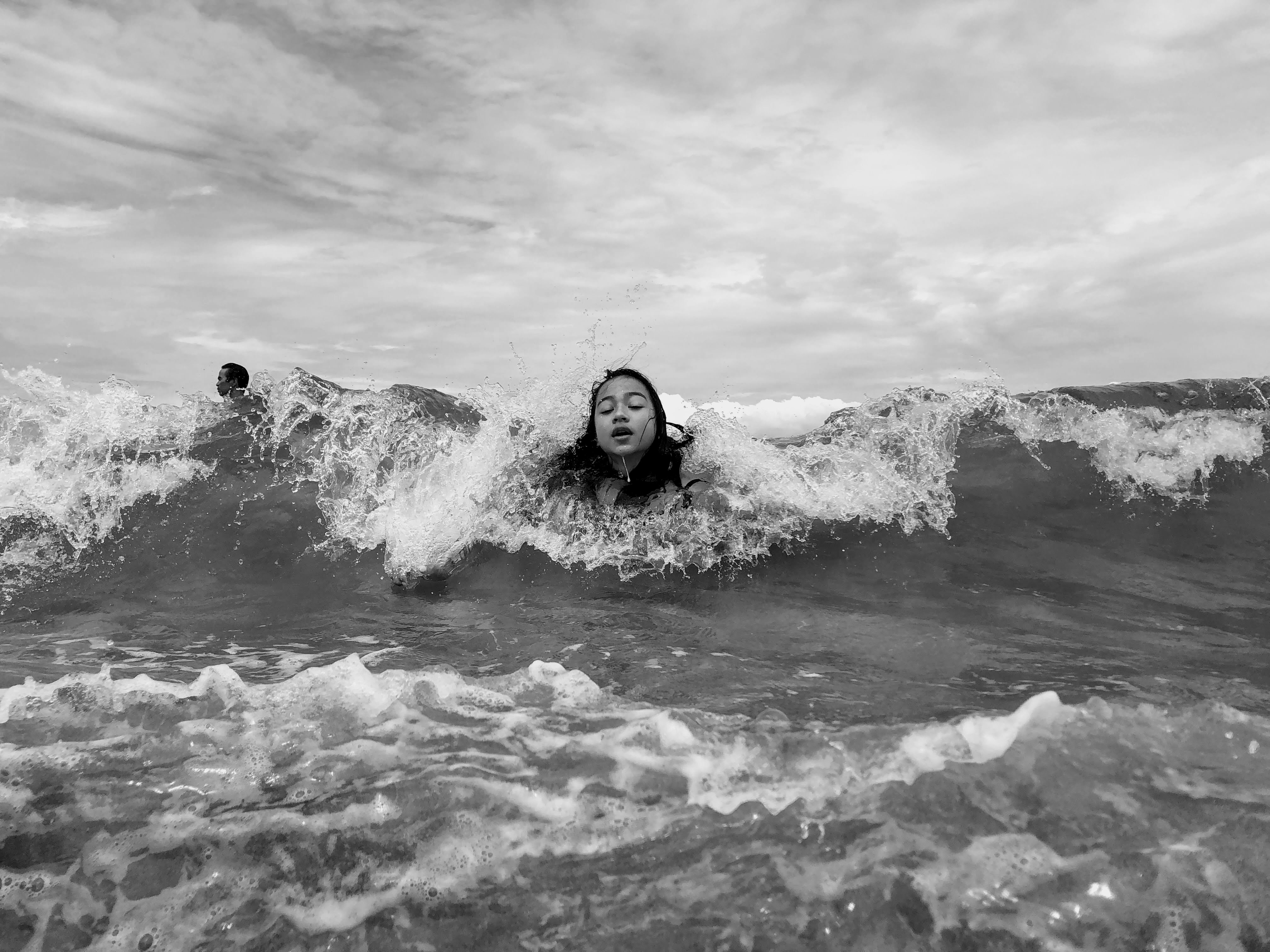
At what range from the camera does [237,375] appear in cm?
1093

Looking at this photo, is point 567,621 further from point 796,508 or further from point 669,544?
point 796,508

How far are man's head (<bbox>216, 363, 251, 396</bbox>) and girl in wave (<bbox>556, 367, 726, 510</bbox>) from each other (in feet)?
20.0

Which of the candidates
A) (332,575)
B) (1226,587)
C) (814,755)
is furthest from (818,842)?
(332,575)

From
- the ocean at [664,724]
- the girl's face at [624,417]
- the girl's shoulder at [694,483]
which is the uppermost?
the girl's face at [624,417]

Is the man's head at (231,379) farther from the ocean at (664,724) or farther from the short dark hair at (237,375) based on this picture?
the ocean at (664,724)

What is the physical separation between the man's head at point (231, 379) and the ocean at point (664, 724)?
15.8ft

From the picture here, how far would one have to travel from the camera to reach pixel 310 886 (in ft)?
6.77

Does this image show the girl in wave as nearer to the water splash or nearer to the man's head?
the water splash

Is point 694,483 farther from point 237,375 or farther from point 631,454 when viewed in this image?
point 237,375

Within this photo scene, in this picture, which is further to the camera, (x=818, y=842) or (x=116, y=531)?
(x=116, y=531)

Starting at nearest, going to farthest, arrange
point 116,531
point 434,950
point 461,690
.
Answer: point 434,950 < point 461,690 < point 116,531

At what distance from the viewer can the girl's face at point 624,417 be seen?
5.74 m

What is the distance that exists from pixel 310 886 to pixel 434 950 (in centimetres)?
40

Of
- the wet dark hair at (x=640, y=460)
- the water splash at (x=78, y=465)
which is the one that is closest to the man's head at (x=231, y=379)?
the water splash at (x=78, y=465)
